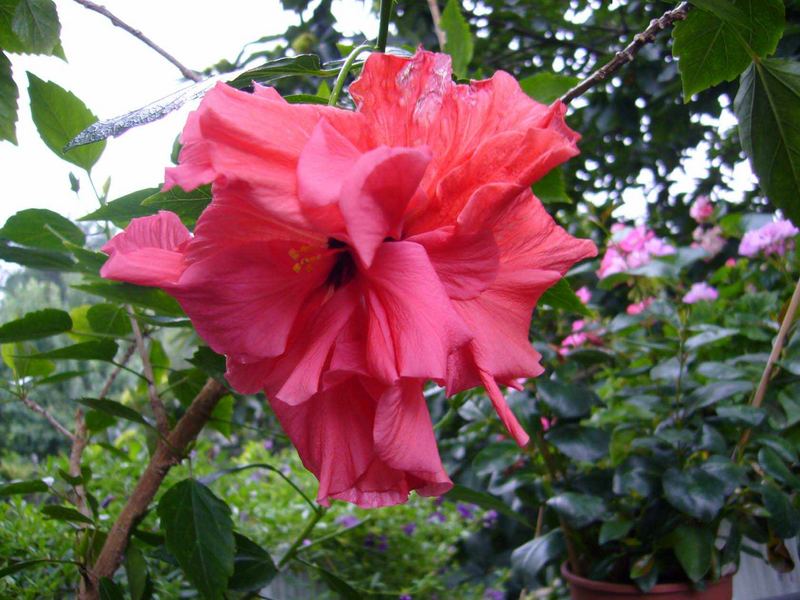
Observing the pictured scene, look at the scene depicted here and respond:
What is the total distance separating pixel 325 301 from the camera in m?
0.32

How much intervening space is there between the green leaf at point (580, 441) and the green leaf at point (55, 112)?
0.64 meters

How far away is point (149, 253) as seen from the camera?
0.29m

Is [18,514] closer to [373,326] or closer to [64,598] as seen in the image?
[64,598]

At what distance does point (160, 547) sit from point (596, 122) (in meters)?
1.72

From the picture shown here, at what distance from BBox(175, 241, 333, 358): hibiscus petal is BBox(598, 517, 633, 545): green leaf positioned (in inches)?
25.8

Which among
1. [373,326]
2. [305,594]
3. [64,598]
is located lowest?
[305,594]

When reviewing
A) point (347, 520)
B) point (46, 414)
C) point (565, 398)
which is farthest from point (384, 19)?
point (347, 520)

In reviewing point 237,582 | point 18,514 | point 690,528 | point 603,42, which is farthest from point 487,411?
point 603,42

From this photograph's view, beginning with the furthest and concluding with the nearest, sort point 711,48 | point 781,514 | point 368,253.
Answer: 1. point 781,514
2. point 711,48
3. point 368,253

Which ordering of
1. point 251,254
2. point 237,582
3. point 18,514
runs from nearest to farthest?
point 251,254, point 237,582, point 18,514

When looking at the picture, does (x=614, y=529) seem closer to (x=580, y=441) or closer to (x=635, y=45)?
(x=580, y=441)

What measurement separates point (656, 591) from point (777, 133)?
59 centimetres

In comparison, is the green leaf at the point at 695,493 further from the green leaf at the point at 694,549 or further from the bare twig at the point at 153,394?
the bare twig at the point at 153,394

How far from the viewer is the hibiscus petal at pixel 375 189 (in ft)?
0.83
